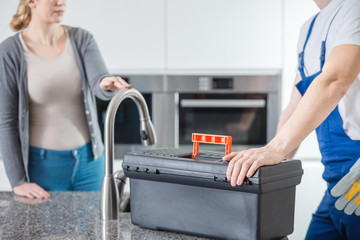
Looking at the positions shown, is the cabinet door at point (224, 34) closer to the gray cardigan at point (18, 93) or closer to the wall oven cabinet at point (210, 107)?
the wall oven cabinet at point (210, 107)

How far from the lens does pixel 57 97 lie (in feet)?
5.67

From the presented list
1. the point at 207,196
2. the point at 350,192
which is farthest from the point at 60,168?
the point at 350,192

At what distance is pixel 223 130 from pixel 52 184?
124cm

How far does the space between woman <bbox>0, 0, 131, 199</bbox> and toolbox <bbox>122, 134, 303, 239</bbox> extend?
2.34 ft

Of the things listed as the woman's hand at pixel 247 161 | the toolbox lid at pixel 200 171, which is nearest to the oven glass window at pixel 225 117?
the toolbox lid at pixel 200 171

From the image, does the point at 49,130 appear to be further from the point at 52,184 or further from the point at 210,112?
the point at 210,112

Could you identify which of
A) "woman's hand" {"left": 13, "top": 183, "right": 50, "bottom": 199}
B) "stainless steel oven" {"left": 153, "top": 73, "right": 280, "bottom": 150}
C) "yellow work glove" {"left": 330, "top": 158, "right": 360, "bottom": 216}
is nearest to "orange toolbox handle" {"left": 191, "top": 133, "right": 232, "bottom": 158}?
"yellow work glove" {"left": 330, "top": 158, "right": 360, "bottom": 216}

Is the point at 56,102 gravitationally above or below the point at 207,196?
above

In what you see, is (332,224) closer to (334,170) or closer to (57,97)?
(334,170)

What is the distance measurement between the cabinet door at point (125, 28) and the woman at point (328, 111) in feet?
4.28

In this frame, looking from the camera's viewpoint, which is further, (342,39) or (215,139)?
(342,39)

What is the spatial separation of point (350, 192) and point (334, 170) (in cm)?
11

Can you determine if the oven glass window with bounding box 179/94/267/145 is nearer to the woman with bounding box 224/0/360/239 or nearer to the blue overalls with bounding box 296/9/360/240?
the woman with bounding box 224/0/360/239

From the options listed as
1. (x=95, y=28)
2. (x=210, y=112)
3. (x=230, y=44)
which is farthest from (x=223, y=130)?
(x=95, y=28)
